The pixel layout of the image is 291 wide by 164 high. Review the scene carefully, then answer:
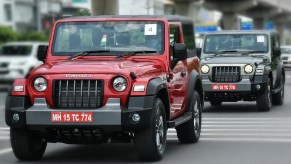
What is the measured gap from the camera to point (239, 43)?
842 inches

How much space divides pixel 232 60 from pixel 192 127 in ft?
23.2

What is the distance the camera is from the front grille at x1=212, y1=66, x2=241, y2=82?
20.2 m

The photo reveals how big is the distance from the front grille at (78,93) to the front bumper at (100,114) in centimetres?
12

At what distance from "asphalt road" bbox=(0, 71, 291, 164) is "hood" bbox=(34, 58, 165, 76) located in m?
1.12

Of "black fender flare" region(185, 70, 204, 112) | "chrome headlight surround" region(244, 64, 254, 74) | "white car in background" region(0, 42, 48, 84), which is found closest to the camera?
"black fender flare" region(185, 70, 204, 112)

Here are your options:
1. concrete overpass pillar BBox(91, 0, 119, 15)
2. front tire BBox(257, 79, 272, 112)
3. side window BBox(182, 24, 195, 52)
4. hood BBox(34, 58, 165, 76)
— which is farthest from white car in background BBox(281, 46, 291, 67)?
hood BBox(34, 58, 165, 76)

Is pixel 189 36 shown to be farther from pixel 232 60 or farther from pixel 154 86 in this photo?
pixel 232 60

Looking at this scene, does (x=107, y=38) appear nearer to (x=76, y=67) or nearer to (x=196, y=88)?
(x=76, y=67)

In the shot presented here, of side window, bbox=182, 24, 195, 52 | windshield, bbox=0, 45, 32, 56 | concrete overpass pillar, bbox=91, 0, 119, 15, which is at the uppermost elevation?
side window, bbox=182, 24, 195, 52

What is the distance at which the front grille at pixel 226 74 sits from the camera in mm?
20250

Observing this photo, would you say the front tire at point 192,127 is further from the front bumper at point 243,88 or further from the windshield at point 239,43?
the windshield at point 239,43

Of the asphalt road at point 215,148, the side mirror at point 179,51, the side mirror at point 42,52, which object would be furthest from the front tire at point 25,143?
the side mirror at point 179,51

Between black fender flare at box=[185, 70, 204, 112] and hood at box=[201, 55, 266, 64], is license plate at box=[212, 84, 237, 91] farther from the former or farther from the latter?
black fender flare at box=[185, 70, 204, 112]

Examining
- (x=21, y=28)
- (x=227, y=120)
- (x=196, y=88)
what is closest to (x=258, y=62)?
(x=227, y=120)
